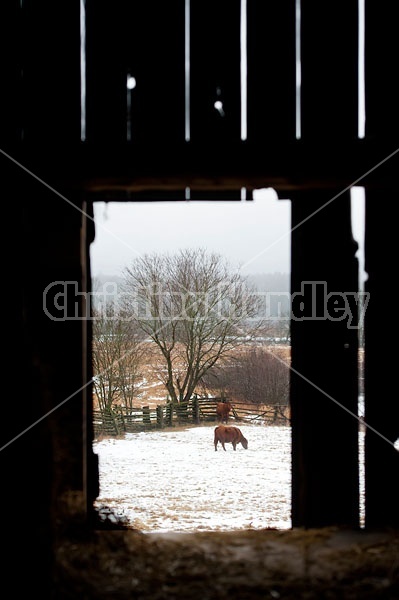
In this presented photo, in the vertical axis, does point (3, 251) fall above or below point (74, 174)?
below

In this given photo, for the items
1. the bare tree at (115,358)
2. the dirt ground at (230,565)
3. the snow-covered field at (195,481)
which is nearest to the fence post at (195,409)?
the snow-covered field at (195,481)

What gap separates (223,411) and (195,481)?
11.7 m

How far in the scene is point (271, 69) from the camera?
258cm

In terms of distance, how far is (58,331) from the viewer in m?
2.66

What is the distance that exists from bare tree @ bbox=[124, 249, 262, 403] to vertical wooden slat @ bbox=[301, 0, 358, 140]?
1001 inches

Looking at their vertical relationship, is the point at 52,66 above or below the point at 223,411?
above

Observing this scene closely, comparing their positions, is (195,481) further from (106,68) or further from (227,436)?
(106,68)

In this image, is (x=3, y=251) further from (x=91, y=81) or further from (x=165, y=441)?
(x=165, y=441)

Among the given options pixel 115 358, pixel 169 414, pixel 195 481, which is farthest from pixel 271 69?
pixel 169 414

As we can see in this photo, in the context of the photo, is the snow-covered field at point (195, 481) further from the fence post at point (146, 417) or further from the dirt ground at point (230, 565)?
the dirt ground at point (230, 565)

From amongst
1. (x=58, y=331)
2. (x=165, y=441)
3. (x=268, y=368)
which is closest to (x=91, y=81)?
(x=58, y=331)

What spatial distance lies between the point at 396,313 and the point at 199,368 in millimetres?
26028

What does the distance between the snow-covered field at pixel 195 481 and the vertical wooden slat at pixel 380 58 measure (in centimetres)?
706

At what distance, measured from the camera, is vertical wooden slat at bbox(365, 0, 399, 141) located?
8.43 feet
